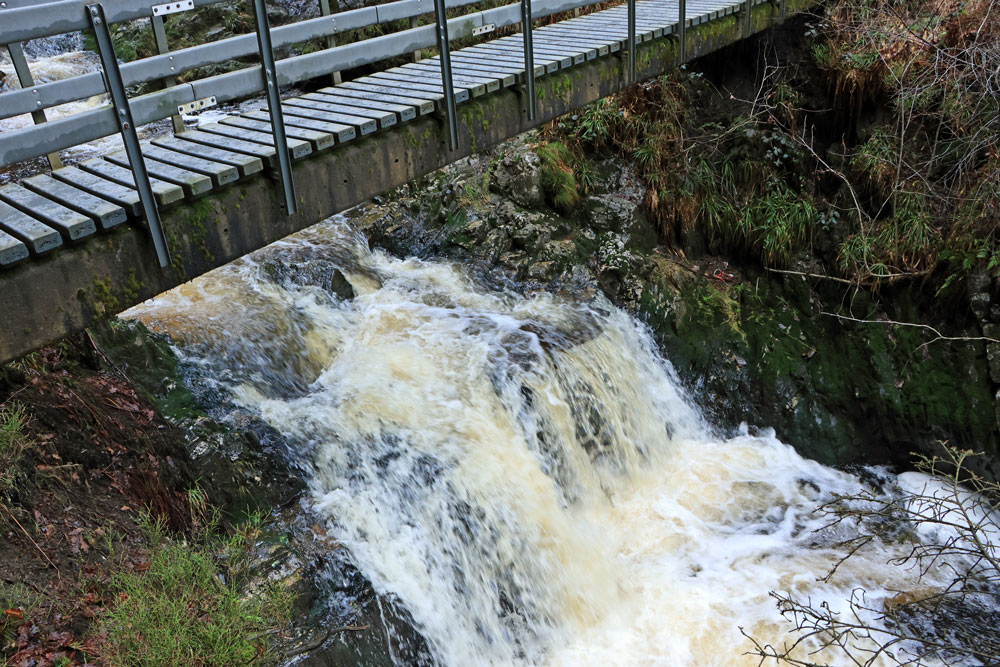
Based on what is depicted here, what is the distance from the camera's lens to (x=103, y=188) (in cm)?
375

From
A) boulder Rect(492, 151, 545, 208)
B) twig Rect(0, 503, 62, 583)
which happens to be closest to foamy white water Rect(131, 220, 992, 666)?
boulder Rect(492, 151, 545, 208)

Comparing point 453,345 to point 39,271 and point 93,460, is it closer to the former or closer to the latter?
Answer: point 93,460

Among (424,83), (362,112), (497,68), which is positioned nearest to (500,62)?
(497,68)

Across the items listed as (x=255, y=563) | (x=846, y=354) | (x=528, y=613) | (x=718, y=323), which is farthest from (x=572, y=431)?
(x=846, y=354)

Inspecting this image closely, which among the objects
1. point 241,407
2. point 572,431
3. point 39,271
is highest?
point 39,271

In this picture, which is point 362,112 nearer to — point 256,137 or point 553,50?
point 256,137

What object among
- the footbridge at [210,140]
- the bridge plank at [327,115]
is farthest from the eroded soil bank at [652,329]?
the bridge plank at [327,115]

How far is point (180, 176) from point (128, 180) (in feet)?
0.87

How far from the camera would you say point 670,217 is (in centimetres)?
862

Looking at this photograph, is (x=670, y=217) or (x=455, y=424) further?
(x=670, y=217)

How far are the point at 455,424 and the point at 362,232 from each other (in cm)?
316

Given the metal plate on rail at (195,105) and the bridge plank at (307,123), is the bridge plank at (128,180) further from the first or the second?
the bridge plank at (307,123)

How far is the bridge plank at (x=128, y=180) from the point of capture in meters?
3.69

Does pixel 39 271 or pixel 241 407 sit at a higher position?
pixel 39 271
